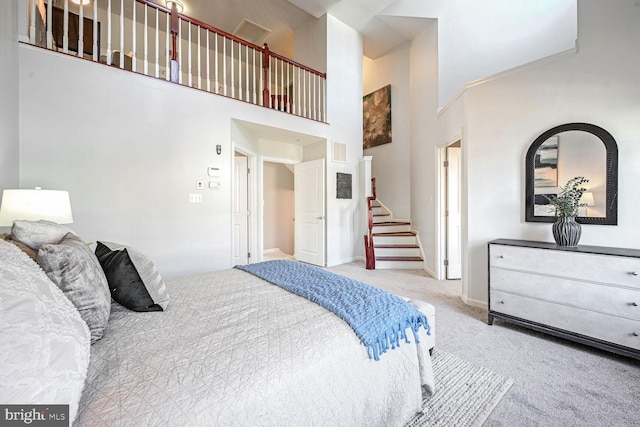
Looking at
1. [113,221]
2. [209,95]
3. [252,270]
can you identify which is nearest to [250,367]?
[252,270]

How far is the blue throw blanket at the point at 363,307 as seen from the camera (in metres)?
1.15

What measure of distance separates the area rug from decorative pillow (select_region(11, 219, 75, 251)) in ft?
6.29

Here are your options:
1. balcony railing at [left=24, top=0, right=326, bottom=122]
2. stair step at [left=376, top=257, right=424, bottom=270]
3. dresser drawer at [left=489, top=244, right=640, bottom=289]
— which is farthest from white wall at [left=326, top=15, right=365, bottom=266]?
dresser drawer at [left=489, top=244, right=640, bottom=289]

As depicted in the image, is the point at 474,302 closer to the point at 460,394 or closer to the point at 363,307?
the point at 460,394

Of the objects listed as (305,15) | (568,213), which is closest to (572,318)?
(568,213)

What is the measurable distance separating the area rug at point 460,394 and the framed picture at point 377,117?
15.7 ft

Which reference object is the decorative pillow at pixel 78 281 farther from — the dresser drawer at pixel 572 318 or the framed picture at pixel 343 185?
the framed picture at pixel 343 185

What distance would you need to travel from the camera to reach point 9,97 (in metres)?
2.02

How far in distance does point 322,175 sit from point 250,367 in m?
3.99

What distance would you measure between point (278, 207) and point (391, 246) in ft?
9.21

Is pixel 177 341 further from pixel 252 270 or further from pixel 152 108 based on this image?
pixel 152 108

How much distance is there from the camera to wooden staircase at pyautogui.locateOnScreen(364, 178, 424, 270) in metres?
4.56

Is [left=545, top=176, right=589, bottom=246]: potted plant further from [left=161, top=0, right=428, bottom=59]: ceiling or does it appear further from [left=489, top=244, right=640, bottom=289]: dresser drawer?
[left=161, top=0, right=428, bottom=59]: ceiling

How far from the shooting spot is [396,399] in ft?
3.95
